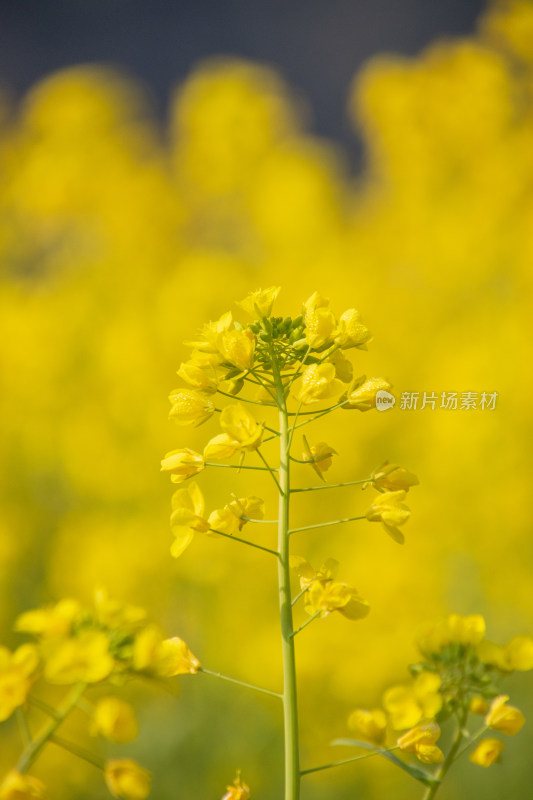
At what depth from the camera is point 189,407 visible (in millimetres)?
545

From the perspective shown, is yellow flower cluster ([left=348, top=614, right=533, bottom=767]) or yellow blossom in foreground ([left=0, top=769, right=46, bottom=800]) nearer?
yellow blossom in foreground ([left=0, top=769, right=46, bottom=800])

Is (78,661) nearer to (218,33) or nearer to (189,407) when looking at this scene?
(189,407)

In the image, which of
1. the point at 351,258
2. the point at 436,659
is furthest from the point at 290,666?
the point at 351,258

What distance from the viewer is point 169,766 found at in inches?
52.4

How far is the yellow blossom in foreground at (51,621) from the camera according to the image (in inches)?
16.6

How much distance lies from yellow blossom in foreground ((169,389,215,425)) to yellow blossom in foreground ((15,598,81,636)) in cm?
16

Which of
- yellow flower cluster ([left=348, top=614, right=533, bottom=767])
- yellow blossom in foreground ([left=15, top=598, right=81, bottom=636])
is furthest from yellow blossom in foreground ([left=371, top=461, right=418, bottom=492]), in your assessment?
yellow blossom in foreground ([left=15, top=598, right=81, bottom=636])

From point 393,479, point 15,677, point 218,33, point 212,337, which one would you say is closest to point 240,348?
point 212,337

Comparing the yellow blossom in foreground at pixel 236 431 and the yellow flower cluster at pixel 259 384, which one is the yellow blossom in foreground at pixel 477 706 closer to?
the yellow flower cluster at pixel 259 384

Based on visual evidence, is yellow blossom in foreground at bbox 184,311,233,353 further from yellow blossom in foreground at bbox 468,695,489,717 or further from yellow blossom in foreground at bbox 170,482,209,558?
yellow blossom in foreground at bbox 468,695,489,717

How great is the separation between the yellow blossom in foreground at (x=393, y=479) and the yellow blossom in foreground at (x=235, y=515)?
3.3 inches

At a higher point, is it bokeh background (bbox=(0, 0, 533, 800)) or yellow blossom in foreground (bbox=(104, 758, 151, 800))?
bokeh background (bbox=(0, 0, 533, 800))

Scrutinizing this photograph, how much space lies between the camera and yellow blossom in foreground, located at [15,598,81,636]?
1.38ft

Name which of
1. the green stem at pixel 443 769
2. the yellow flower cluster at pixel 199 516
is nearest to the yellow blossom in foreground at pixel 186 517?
the yellow flower cluster at pixel 199 516
